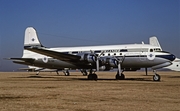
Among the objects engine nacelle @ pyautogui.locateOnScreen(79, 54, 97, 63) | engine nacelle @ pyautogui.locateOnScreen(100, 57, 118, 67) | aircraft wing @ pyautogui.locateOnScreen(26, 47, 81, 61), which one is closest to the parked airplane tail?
aircraft wing @ pyautogui.locateOnScreen(26, 47, 81, 61)

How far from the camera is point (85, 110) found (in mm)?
8086

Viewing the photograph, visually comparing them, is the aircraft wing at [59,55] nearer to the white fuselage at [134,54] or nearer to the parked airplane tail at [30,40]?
the white fuselage at [134,54]

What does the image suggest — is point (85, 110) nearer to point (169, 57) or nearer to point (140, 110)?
point (140, 110)

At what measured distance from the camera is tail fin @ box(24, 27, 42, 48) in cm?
3155

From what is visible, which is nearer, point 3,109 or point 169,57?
point 3,109

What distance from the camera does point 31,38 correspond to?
104ft

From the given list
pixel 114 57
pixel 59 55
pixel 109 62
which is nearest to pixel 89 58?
pixel 109 62

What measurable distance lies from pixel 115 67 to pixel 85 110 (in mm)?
17302

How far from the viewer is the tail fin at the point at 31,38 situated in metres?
31.5

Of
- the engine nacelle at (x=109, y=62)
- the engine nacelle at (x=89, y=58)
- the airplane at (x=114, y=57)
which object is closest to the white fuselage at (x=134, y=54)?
the airplane at (x=114, y=57)

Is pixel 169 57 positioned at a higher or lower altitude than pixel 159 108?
higher

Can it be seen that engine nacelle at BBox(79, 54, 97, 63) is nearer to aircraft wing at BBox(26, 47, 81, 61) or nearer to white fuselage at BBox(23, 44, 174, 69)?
aircraft wing at BBox(26, 47, 81, 61)

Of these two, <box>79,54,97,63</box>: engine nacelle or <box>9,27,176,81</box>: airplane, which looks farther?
<box>79,54,97,63</box>: engine nacelle

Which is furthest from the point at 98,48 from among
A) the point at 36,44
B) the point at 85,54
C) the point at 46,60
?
the point at 36,44
